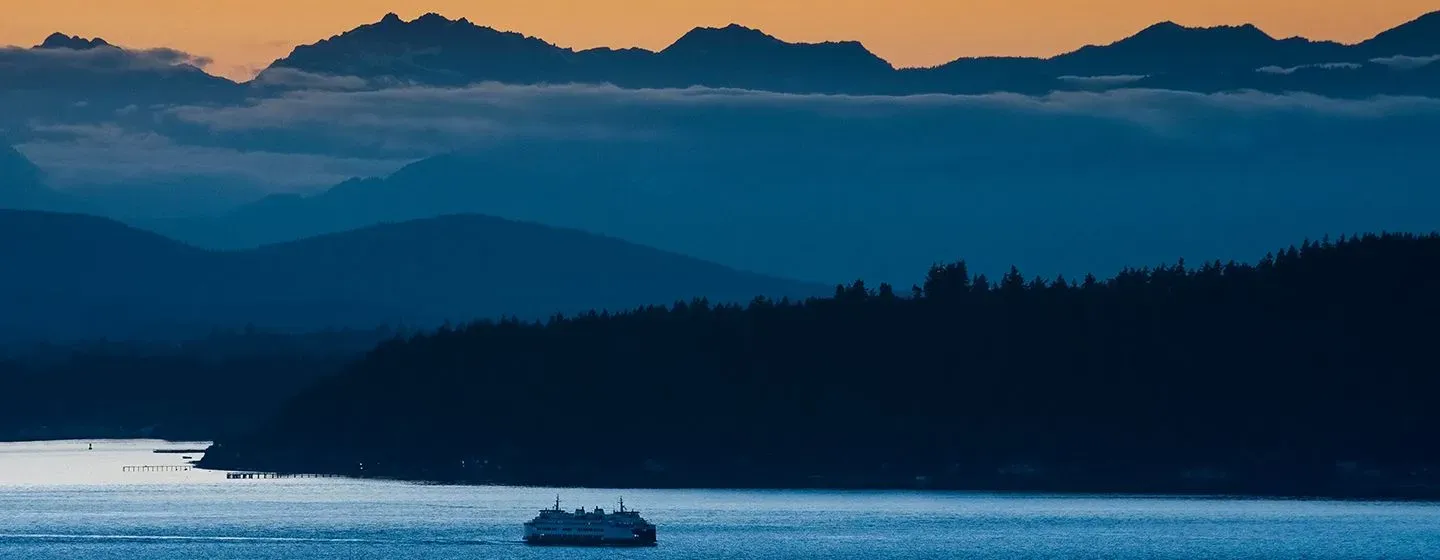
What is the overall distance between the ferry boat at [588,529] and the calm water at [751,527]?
109 cm

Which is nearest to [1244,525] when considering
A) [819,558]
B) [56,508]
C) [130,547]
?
[819,558]

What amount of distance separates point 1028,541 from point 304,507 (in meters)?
53.9

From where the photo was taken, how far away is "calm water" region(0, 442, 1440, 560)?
140 m

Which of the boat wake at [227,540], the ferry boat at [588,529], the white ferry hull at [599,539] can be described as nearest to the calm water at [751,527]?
the boat wake at [227,540]

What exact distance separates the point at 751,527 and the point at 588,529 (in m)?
12.3

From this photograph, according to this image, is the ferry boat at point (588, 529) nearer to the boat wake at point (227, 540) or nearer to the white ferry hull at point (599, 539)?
the white ferry hull at point (599, 539)

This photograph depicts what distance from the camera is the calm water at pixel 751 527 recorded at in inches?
5531

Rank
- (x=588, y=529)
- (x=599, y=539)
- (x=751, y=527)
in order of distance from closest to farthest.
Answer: (x=599, y=539) → (x=588, y=529) → (x=751, y=527)

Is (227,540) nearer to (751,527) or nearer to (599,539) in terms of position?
(599,539)

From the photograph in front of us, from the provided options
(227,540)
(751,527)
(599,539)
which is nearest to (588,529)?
(599,539)

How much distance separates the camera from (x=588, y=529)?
486ft

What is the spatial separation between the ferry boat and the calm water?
1090 millimetres

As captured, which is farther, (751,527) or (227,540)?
(751,527)

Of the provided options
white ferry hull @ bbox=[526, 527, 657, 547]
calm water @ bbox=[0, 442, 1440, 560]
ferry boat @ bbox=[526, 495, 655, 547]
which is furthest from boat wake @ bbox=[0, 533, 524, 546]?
ferry boat @ bbox=[526, 495, 655, 547]
